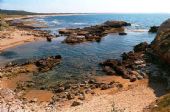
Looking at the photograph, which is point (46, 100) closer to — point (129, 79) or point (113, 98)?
point (113, 98)

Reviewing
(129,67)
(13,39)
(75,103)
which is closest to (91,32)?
(13,39)

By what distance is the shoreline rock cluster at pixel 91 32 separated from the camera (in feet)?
266

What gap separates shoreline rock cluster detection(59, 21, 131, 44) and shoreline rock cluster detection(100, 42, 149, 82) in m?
26.5

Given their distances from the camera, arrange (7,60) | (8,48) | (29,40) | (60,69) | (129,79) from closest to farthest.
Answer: (129,79) < (60,69) < (7,60) < (8,48) < (29,40)

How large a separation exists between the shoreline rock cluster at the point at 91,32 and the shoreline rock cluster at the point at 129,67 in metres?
26.5

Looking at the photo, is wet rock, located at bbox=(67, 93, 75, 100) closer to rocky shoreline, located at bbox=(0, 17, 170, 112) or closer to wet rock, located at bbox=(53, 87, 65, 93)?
rocky shoreline, located at bbox=(0, 17, 170, 112)

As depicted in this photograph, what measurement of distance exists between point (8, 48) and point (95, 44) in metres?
20.9

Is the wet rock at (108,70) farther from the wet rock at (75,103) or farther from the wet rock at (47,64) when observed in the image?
the wet rock at (75,103)

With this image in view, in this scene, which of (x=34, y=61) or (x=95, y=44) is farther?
(x=95, y=44)

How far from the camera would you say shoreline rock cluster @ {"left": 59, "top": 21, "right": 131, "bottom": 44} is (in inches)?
3191

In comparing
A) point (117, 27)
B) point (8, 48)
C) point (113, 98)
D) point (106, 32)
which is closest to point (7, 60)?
point (8, 48)

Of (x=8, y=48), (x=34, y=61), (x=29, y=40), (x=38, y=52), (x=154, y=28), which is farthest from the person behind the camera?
(x=154, y=28)

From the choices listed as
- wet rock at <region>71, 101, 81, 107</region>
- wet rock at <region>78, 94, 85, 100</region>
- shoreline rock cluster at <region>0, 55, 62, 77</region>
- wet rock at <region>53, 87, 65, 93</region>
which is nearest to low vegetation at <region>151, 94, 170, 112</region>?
wet rock at <region>71, 101, 81, 107</region>

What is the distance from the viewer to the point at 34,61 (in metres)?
54.9
